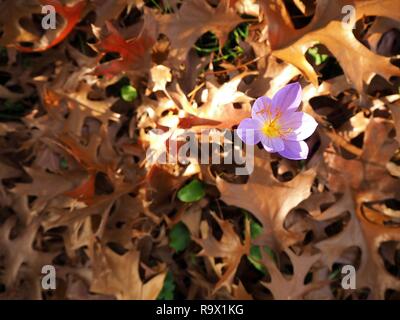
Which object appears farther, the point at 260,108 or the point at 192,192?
the point at 192,192

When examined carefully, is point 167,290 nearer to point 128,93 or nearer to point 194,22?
point 128,93

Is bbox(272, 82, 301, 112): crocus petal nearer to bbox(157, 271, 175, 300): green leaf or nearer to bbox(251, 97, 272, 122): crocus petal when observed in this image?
bbox(251, 97, 272, 122): crocus petal

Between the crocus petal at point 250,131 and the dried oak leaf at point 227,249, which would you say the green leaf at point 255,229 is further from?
the crocus petal at point 250,131

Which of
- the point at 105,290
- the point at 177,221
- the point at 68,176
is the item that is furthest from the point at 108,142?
the point at 105,290

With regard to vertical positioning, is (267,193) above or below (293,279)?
above

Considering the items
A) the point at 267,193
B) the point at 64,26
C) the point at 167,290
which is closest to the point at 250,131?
the point at 267,193

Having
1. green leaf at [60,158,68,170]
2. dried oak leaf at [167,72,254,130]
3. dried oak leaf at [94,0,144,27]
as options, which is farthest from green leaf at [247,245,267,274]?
dried oak leaf at [94,0,144,27]

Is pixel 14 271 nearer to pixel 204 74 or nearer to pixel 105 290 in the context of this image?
pixel 105 290

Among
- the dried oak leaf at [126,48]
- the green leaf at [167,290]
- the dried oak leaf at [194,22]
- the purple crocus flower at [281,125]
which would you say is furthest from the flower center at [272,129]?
the green leaf at [167,290]
